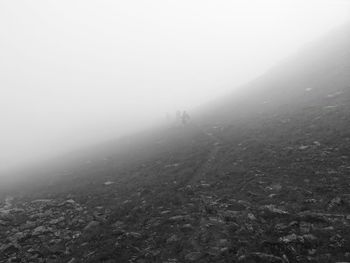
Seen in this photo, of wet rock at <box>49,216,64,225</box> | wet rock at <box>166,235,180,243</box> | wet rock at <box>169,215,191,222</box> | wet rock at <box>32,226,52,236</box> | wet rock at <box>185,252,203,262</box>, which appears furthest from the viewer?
wet rock at <box>49,216,64,225</box>

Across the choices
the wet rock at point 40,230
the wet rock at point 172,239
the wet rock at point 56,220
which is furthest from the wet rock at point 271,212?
the wet rock at point 56,220

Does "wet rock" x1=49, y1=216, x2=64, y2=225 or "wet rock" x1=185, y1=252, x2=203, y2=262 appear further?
"wet rock" x1=49, y1=216, x2=64, y2=225

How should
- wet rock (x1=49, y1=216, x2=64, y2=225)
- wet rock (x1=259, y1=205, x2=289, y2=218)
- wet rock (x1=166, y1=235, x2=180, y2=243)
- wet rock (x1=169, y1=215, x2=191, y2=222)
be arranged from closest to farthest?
wet rock (x1=259, y1=205, x2=289, y2=218), wet rock (x1=166, y1=235, x2=180, y2=243), wet rock (x1=169, y1=215, x2=191, y2=222), wet rock (x1=49, y1=216, x2=64, y2=225)

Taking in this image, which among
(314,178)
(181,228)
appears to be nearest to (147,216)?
(181,228)

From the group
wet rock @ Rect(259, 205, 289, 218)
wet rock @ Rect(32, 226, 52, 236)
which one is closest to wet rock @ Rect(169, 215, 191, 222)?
wet rock @ Rect(259, 205, 289, 218)

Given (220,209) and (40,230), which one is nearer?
(220,209)

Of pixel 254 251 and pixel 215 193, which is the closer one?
pixel 254 251

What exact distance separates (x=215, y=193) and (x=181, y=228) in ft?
14.5

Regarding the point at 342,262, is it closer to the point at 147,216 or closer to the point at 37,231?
the point at 147,216

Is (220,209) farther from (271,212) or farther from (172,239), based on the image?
(172,239)

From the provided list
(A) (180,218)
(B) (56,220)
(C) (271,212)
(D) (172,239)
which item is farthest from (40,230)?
(C) (271,212)

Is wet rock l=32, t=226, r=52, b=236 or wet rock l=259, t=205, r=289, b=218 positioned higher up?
wet rock l=32, t=226, r=52, b=236

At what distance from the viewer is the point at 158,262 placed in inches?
489

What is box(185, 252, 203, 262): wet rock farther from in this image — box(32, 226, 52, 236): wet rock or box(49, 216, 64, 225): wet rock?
box(49, 216, 64, 225): wet rock
